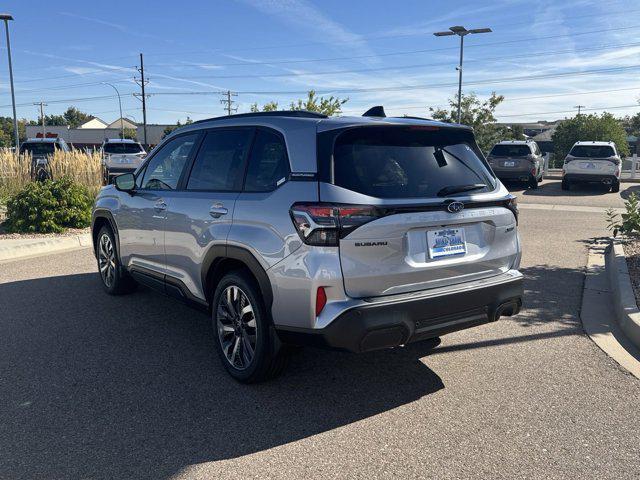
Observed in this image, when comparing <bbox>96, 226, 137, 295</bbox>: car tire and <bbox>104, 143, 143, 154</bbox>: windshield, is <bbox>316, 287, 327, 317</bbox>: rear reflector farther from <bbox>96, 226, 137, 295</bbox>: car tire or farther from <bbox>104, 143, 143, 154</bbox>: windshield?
<bbox>104, 143, 143, 154</bbox>: windshield

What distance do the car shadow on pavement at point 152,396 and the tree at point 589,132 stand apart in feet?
234

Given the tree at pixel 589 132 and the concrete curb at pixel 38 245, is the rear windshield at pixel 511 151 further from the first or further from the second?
the tree at pixel 589 132

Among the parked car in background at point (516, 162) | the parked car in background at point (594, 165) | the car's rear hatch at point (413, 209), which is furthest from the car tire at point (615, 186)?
the car's rear hatch at point (413, 209)

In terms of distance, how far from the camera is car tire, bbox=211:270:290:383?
355 centimetres

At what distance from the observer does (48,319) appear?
525 centimetres

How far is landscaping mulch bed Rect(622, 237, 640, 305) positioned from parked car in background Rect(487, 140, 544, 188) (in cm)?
1112

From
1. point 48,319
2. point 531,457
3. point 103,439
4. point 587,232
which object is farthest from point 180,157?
point 587,232

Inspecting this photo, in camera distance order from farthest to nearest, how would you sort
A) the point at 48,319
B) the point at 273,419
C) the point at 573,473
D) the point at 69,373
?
the point at 48,319 → the point at 69,373 → the point at 273,419 → the point at 573,473

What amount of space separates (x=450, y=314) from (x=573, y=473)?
1.08 meters

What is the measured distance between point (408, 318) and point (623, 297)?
10.6 feet

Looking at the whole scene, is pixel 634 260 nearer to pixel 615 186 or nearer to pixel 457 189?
pixel 457 189

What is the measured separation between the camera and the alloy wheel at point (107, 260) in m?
5.95

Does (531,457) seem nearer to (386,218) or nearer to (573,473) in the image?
(573,473)

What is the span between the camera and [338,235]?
122 inches
